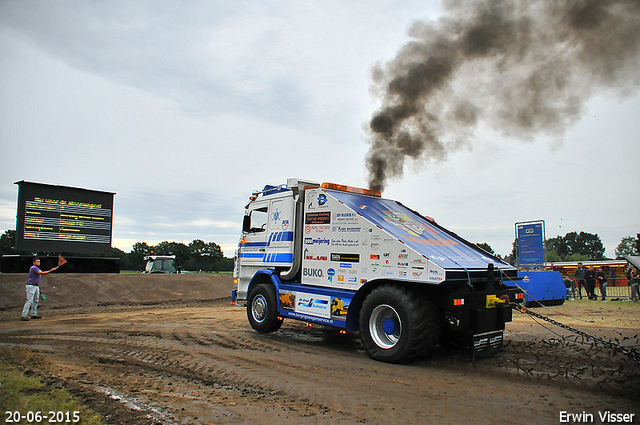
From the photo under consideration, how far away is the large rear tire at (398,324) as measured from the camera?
621 centimetres

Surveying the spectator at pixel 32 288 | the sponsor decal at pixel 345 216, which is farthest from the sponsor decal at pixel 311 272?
the spectator at pixel 32 288

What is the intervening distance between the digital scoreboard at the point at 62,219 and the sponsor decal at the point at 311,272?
1751 cm

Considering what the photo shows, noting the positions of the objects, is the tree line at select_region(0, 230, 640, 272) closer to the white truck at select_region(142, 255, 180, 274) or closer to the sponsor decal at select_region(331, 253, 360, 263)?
the white truck at select_region(142, 255, 180, 274)

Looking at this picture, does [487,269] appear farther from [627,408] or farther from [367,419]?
[367,419]

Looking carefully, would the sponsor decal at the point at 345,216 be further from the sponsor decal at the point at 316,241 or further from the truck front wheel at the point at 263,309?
the truck front wheel at the point at 263,309

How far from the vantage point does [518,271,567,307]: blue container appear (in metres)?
15.7

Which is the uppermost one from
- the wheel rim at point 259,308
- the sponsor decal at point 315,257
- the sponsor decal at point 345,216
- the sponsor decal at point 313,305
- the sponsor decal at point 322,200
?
the sponsor decal at point 322,200

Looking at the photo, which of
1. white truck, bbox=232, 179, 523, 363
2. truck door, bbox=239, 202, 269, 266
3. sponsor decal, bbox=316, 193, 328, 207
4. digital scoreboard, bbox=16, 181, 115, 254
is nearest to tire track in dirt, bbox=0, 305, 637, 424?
white truck, bbox=232, 179, 523, 363

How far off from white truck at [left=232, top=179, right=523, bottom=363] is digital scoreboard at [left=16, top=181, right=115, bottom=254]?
51.2ft

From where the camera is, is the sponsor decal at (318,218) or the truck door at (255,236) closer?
the sponsor decal at (318,218)

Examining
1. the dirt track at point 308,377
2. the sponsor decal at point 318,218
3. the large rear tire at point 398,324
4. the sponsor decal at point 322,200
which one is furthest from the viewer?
the sponsor decal at point 322,200

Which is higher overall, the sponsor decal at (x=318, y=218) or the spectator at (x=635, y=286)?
the sponsor decal at (x=318, y=218)

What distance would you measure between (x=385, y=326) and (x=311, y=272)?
2045 mm

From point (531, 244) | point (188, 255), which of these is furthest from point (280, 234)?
point (188, 255)
